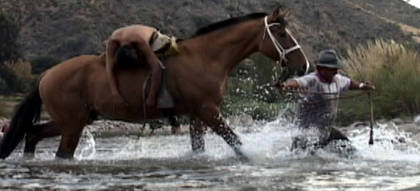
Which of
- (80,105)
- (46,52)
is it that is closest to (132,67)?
(80,105)

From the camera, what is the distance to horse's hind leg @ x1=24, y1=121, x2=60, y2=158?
1144cm

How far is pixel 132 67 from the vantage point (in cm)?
1016

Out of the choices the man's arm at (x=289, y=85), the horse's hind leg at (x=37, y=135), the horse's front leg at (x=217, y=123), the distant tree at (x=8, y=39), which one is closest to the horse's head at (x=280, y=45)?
the man's arm at (x=289, y=85)

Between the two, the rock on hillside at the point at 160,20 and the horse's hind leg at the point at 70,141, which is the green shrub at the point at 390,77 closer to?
the horse's hind leg at the point at 70,141

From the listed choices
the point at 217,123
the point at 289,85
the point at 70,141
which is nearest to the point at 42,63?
the point at 70,141

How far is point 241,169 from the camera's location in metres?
8.48

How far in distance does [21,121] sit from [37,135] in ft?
0.97

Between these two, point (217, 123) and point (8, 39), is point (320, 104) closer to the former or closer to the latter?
point (217, 123)

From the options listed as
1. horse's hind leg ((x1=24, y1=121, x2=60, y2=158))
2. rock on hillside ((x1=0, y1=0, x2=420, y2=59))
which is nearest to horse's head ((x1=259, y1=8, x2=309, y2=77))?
horse's hind leg ((x1=24, y1=121, x2=60, y2=158))

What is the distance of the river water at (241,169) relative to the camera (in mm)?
7090

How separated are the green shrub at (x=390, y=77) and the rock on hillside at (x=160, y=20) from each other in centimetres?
3102

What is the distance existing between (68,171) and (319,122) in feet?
10.4

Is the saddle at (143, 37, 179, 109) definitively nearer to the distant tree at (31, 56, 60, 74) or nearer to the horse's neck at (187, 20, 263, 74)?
the horse's neck at (187, 20, 263, 74)

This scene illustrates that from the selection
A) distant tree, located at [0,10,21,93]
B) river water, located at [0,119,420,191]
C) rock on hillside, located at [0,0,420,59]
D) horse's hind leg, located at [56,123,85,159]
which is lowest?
river water, located at [0,119,420,191]
